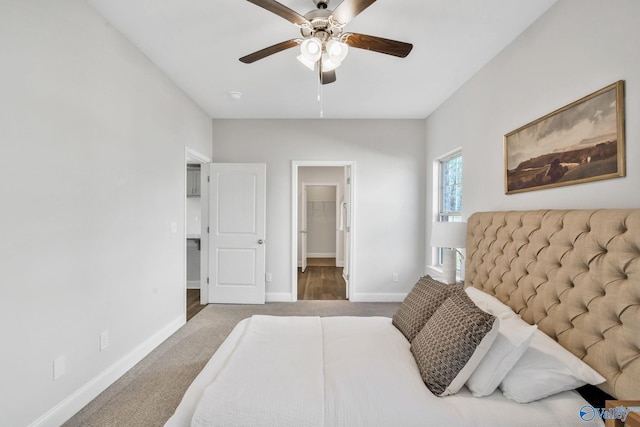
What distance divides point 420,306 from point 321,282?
11.7 feet

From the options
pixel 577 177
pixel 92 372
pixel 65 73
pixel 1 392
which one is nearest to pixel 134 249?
pixel 92 372

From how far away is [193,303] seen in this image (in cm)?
398

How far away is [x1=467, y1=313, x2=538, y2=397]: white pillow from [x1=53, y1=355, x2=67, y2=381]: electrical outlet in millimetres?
2241

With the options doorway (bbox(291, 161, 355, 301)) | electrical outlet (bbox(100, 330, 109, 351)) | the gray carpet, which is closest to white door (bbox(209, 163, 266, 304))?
the gray carpet

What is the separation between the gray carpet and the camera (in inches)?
70.6

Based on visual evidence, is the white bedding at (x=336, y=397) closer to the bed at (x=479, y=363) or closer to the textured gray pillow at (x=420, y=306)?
the bed at (x=479, y=363)

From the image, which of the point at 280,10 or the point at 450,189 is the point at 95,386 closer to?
the point at 280,10

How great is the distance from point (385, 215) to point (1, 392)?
3758 mm

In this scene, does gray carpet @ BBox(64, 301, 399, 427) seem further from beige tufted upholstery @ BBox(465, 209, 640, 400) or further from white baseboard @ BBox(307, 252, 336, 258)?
white baseboard @ BBox(307, 252, 336, 258)

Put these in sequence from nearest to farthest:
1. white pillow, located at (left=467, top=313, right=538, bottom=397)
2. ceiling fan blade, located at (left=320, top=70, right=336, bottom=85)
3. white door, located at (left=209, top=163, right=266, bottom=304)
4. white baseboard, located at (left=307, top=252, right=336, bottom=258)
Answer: white pillow, located at (left=467, top=313, right=538, bottom=397) < ceiling fan blade, located at (left=320, top=70, right=336, bottom=85) < white door, located at (left=209, top=163, right=266, bottom=304) < white baseboard, located at (left=307, top=252, right=336, bottom=258)

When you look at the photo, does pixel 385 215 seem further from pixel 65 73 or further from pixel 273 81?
pixel 65 73

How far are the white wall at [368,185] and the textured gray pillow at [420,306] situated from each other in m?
2.12

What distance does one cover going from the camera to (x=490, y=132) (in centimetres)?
248

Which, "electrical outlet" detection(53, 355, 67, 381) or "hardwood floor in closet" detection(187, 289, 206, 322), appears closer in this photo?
"electrical outlet" detection(53, 355, 67, 381)
